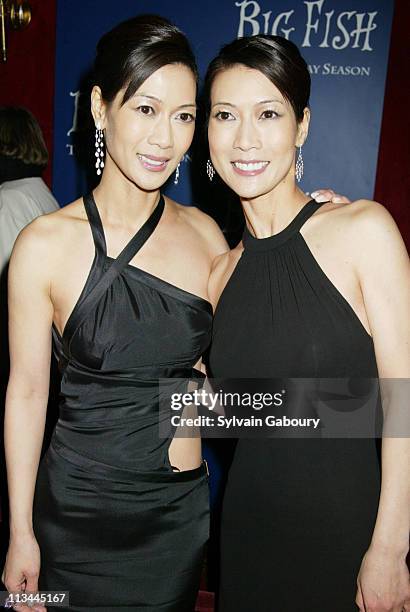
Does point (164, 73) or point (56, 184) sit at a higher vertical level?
point (164, 73)

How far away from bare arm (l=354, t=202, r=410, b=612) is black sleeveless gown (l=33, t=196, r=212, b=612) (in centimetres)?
48

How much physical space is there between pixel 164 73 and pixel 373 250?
2.07ft

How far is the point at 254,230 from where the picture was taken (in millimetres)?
1601

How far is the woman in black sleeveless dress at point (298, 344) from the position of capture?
1288 millimetres

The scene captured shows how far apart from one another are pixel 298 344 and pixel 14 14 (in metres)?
2.69

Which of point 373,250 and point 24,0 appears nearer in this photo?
point 373,250

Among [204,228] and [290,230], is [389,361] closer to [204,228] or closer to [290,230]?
[290,230]

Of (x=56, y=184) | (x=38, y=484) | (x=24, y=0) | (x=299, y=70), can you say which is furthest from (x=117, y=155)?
(x=24, y=0)

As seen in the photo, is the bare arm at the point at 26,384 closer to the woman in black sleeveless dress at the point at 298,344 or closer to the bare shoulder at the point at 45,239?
the bare shoulder at the point at 45,239

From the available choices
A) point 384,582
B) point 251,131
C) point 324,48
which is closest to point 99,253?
point 251,131

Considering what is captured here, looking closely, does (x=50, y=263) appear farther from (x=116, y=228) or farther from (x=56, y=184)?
(x=56, y=184)

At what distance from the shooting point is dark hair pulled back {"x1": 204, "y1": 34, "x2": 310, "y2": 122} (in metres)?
1.42

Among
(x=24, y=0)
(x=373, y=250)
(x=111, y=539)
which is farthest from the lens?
(x=24, y=0)

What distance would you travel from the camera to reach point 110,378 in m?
1.53
